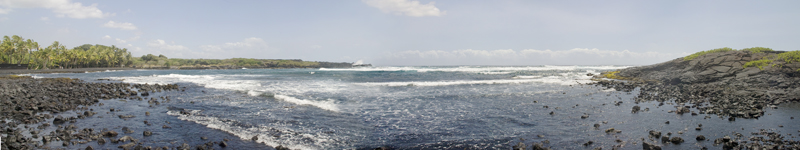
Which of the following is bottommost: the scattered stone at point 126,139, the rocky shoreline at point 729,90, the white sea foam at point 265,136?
the white sea foam at point 265,136

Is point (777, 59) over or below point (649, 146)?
over

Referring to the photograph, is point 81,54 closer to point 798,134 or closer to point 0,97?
point 0,97

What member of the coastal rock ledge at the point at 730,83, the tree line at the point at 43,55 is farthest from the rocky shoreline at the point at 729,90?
the tree line at the point at 43,55

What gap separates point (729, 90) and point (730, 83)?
3197 mm

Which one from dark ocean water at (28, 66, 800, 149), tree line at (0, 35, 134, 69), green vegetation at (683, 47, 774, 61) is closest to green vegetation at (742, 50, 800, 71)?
green vegetation at (683, 47, 774, 61)

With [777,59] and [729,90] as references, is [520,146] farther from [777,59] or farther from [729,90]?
[777,59]

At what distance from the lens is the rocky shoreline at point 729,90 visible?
29.8 feet

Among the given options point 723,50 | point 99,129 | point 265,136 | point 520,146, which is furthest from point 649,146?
point 723,50

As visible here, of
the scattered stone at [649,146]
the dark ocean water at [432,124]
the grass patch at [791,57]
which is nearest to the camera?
the scattered stone at [649,146]

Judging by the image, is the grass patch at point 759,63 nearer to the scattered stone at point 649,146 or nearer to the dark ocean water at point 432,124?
the dark ocean water at point 432,124

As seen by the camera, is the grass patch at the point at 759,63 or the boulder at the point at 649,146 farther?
the grass patch at the point at 759,63

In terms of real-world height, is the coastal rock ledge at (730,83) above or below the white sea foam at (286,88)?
above

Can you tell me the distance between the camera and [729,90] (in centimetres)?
1862

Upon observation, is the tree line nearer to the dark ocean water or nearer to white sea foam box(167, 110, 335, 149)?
the dark ocean water
